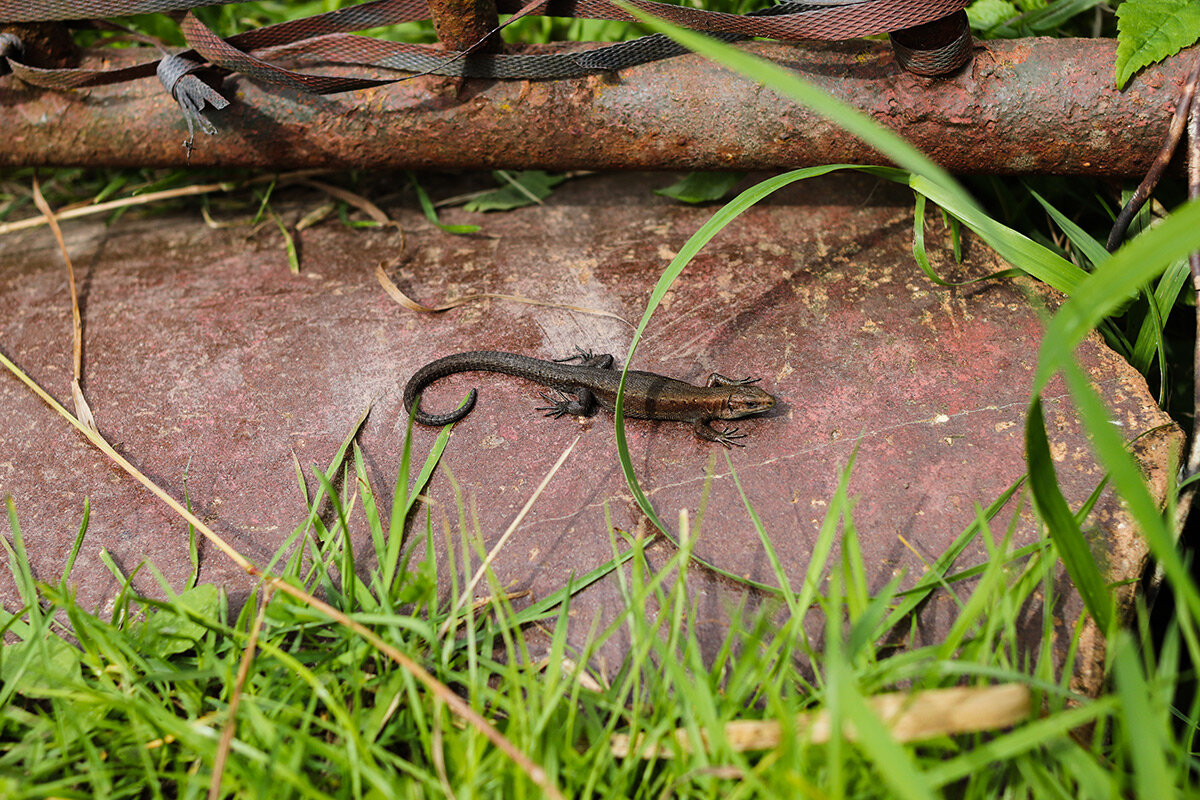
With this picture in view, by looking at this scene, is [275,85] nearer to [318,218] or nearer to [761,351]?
[318,218]

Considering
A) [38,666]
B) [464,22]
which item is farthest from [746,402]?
[38,666]

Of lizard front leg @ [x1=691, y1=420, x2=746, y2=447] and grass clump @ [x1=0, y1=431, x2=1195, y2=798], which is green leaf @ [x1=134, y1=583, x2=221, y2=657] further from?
lizard front leg @ [x1=691, y1=420, x2=746, y2=447]

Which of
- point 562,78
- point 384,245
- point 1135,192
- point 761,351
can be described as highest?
point 562,78

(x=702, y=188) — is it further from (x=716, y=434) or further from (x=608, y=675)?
(x=608, y=675)

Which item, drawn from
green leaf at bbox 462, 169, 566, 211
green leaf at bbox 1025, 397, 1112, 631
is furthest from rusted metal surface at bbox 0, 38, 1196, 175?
green leaf at bbox 1025, 397, 1112, 631

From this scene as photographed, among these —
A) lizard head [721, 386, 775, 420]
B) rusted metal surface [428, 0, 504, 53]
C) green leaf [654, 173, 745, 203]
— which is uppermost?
rusted metal surface [428, 0, 504, 53]

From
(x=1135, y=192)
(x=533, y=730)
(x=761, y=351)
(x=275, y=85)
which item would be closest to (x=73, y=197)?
(x=275, y=85)
